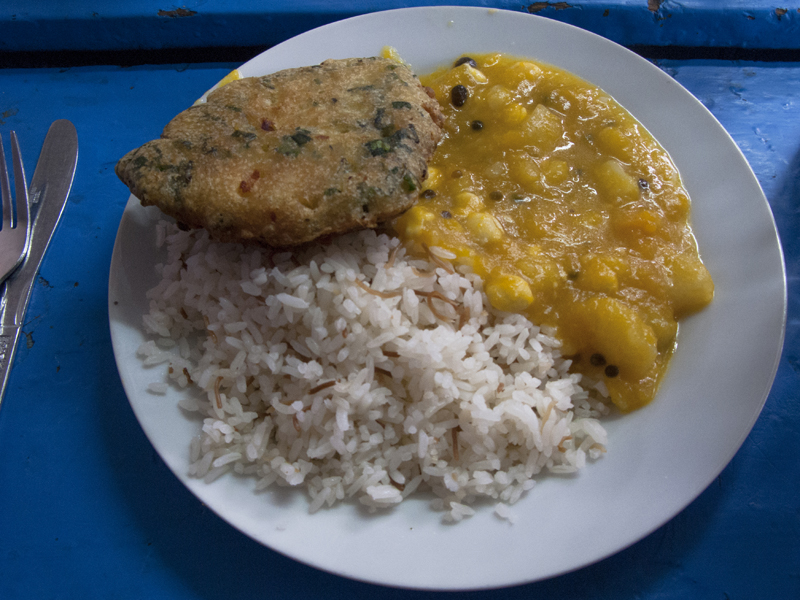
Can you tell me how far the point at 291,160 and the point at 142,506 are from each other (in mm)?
1675

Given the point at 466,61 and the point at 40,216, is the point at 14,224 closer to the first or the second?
the point at 40,216

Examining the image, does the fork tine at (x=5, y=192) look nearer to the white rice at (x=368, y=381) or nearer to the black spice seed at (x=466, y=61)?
the white rice at (x=368, y=381)

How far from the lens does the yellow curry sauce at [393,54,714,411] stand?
234 centimetres

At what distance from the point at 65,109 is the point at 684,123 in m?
3.75

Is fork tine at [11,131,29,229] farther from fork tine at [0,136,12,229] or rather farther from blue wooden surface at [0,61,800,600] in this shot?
blue wooden surface at [0,61,800,600]

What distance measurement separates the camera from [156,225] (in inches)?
102

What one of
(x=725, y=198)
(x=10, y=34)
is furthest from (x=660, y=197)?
(x=10, y=34)

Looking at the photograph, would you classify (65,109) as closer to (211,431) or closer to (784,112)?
(211,431)

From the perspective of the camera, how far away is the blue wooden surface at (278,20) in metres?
3.76

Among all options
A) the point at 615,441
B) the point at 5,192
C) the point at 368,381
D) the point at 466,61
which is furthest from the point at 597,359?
the point at 5,192

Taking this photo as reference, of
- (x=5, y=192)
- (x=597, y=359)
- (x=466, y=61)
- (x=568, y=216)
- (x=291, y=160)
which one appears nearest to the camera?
(x=291, y=160)

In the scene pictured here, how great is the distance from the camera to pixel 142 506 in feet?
8.02

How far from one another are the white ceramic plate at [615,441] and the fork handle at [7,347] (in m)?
Answer: 0.66

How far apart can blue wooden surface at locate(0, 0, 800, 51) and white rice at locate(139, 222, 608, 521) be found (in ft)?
7.47
